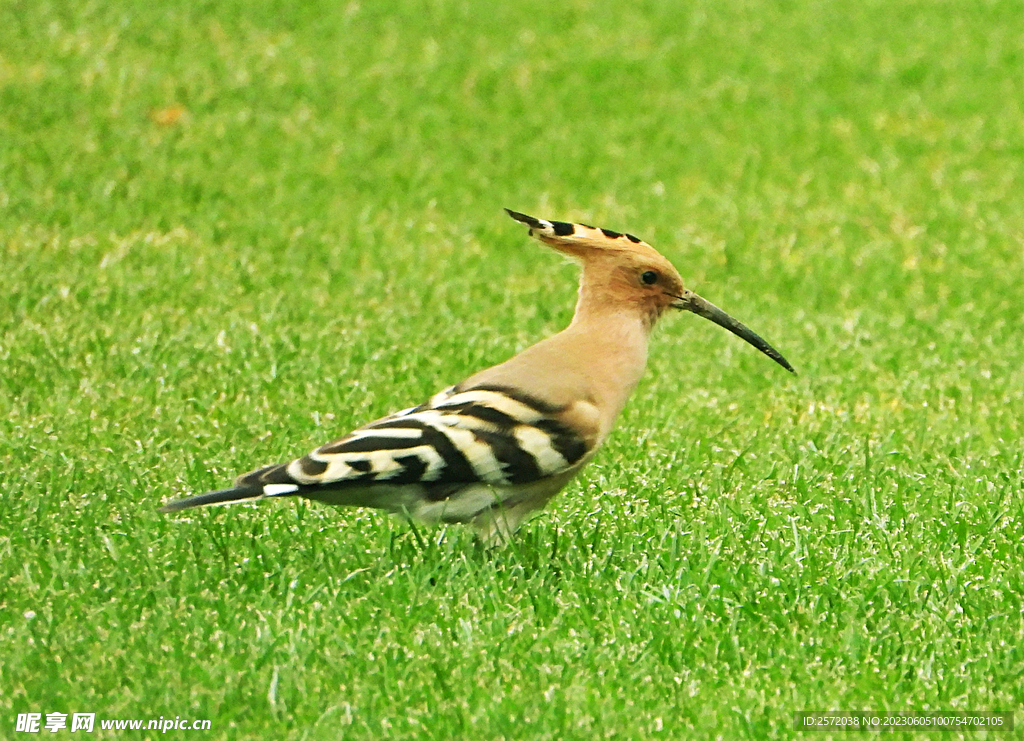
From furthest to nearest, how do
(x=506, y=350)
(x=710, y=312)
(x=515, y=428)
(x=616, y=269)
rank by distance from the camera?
(x=506, y=350) < (x=710, y=312) < (x=616, y=269) < (x=515, y=428)

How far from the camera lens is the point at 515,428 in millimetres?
4789

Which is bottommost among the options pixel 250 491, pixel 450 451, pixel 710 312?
pixel 250 491

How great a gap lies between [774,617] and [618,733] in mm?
844

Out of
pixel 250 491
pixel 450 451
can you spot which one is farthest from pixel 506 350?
pixel 250 491

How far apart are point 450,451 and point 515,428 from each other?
24 centimetres

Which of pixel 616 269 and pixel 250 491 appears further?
pixel 616 269

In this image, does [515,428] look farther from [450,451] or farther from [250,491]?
[250,491]

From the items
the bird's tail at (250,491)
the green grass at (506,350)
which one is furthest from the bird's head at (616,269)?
the bird's tail at (250,491)

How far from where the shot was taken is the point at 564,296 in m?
8.67

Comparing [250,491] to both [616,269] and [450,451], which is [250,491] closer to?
[450,451]

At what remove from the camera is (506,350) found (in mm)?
7621

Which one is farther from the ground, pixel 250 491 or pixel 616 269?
pixel 616 269

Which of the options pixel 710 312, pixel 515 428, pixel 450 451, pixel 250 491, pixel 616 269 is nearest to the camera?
pixel 250 491

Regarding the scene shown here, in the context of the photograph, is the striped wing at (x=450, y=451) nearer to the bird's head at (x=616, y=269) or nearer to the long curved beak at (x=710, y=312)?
the bird's head at (x=616, y=269)
